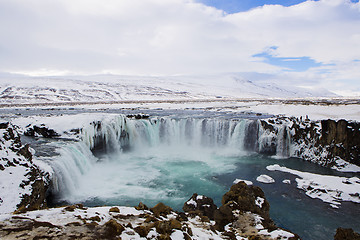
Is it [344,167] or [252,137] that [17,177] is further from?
[344,167]

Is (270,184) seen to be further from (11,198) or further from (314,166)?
(11,198)

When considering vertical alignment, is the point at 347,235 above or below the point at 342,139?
below

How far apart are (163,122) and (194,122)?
3.49 metres

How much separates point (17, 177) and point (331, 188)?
15.1 metres

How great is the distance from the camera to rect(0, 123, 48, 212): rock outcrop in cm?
782

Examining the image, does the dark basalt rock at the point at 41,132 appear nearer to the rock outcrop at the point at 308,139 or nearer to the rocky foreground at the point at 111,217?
the rocky foreground at the point at 111,217

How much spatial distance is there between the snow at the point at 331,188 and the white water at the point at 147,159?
5011 millimetres

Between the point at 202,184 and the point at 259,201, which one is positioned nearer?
the point at 259,201

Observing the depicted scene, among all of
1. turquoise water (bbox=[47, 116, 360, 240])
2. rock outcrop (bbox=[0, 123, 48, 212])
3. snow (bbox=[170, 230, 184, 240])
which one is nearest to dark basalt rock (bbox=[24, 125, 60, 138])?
turquoise water (bbox=[47, 116, 360, 240])

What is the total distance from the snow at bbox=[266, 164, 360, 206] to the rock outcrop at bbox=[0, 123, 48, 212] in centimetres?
1311

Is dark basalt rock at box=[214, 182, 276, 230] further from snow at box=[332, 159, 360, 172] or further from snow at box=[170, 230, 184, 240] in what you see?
snow at box=[332, 159, 360, 172]

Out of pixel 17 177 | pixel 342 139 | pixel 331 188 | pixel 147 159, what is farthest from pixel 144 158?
pixel 342 139

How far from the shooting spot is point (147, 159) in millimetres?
20750

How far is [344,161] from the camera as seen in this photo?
17.5 m
